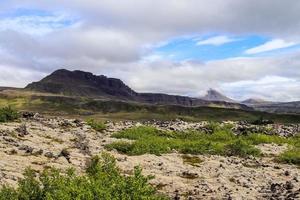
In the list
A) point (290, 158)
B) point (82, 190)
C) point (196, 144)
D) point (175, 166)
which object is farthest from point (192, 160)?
point (82, 190)

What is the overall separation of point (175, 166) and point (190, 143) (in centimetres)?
1290

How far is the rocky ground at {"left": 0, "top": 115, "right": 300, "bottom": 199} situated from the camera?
98.4 feet

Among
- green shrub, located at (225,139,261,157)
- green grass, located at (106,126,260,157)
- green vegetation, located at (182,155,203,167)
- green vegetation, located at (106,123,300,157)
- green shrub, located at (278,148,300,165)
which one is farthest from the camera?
green shrub, located at (225,139,261,157)

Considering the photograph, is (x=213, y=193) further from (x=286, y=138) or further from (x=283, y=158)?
(x=286, y=138)

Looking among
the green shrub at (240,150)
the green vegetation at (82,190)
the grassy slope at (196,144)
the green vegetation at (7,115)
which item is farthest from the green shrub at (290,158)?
the green vegetation at (7,115)

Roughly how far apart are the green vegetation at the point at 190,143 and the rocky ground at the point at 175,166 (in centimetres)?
209

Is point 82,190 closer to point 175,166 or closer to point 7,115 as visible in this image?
point 175,166

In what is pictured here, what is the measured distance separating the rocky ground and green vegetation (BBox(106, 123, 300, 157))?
209cm

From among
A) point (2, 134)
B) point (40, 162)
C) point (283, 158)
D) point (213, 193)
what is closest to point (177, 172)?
point (213, 193)

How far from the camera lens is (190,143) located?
2090 inches

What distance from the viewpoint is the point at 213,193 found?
29531mm

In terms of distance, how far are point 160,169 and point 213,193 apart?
9.43 m

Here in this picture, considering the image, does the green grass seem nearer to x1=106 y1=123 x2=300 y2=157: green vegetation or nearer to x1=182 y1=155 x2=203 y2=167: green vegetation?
x1=106 y1=123 x2=300 y2=157: green vegetation

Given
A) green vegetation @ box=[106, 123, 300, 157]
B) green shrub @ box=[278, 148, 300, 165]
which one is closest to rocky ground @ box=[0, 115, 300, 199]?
green shrub @ box=[278, 148, 300, 165]
